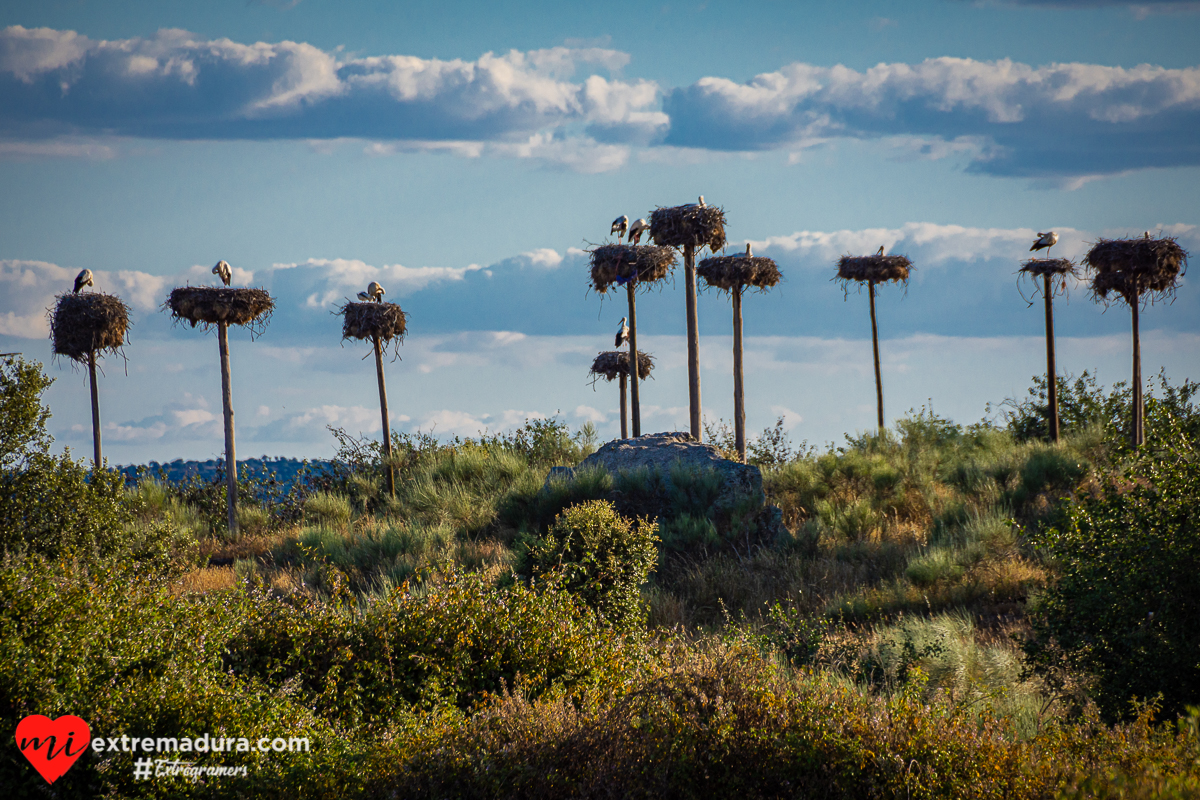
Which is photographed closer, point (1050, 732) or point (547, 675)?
point (1050, 732)

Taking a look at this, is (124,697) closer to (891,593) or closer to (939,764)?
(939,764)

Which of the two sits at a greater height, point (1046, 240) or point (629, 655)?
point (1046, 240)

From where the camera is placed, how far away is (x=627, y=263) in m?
17.9

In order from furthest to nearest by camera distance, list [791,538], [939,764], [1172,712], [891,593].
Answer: [791,538]
[891,593]
[1172,712]
[939,764]

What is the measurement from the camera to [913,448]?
21.3 meters

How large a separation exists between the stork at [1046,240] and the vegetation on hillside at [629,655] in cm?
1038

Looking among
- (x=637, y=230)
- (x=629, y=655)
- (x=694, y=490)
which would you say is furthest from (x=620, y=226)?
(x=629, y=655)

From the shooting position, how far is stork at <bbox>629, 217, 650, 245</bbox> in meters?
18.2

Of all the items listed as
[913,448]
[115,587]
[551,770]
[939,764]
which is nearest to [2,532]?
[115,587]

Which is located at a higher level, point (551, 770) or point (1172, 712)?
point (551, 770)

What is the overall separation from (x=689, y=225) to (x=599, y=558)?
989 cm

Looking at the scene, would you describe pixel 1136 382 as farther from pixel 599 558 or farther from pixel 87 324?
pixel 87 324

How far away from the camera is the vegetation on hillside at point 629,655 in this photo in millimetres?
4414

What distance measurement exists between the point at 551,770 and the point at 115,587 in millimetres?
3673
